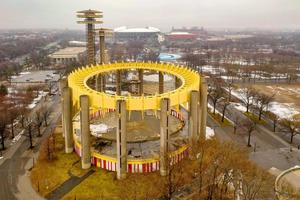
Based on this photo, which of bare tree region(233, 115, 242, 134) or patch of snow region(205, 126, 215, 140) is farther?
bare tree region(233, 115, 242, 134)

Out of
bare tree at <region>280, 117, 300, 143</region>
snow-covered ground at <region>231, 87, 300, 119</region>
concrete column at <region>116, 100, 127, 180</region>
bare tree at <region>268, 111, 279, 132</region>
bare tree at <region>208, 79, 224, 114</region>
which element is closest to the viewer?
concrete column at <region>116, 100, 127, 180</region>

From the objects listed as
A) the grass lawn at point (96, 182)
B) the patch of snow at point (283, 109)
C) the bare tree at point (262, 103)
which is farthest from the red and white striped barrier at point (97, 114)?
the patch of snow at point (283, 109)

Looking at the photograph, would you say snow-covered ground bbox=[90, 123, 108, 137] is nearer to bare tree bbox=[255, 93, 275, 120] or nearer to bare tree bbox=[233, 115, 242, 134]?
bare tree bbox=[233, 115, 242, 134]

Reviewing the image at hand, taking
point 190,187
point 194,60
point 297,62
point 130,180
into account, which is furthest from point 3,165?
point 297,62

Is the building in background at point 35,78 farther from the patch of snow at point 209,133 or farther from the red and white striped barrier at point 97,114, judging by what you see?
A: the patch of snow at point 209,133

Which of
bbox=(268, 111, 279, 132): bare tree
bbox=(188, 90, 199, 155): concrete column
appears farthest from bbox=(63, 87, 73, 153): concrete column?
bbox=(268, 111, 279, 132): bare tree

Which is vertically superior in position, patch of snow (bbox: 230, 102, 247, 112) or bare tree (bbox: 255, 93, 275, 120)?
bare tree (bbox: 255, 93, 275, 120)
